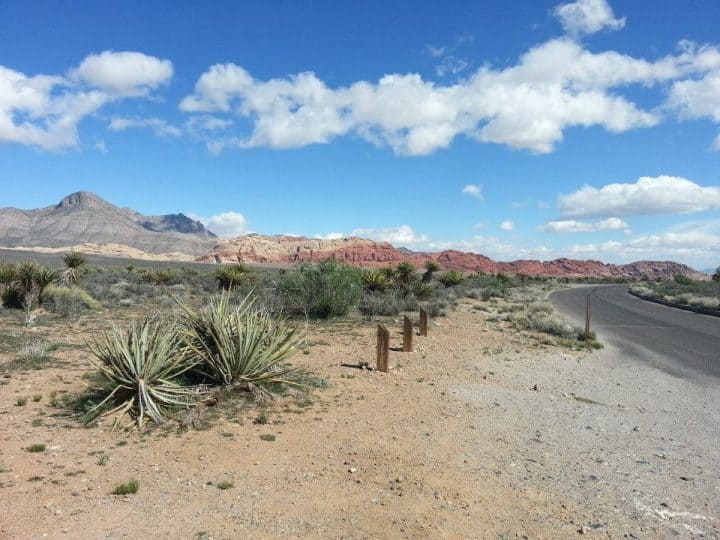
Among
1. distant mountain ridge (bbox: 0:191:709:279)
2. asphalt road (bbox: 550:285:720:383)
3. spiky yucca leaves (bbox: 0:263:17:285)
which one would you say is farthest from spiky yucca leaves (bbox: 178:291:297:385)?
distant mountain ridge (bbox: 0:191:709:279)

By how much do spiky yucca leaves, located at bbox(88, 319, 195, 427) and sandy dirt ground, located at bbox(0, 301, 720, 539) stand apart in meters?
0.41

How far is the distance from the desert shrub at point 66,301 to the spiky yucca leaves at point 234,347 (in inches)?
384

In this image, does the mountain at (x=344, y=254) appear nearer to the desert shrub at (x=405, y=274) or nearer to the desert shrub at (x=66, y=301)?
the desert shrub at (x=405, y=274)

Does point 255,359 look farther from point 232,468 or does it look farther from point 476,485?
point 476,485

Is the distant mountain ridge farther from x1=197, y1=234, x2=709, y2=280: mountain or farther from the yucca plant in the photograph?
the yucca plant

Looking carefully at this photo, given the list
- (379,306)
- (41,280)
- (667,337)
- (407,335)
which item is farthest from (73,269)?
(667,337)

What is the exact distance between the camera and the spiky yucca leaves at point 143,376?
21.7 ft

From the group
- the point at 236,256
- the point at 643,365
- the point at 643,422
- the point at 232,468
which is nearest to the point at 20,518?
the point at 232,468

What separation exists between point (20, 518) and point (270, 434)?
8.85 ft

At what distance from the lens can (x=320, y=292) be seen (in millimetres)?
17344

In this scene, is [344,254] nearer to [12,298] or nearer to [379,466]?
[12,298]

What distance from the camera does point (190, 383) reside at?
765cm

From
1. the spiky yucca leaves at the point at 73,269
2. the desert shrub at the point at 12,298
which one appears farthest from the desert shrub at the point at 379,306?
the spiky yucca leaves at the point at 73,269

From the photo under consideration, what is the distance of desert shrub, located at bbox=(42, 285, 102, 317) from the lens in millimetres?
15948
